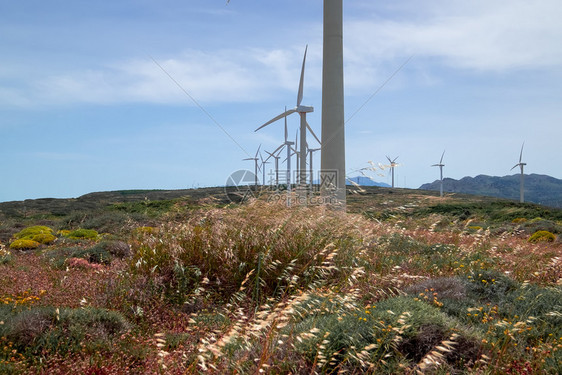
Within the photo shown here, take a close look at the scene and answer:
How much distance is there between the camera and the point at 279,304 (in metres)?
3.68

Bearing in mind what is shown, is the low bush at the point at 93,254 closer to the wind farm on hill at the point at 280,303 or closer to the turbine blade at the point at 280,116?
the wind farm on hill at the point at 280,303

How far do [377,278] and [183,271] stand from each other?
2497 mm

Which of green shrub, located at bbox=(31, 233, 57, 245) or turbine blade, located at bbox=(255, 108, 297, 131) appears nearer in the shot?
green shrub, located at bbox=(31, 233, 57, 245)

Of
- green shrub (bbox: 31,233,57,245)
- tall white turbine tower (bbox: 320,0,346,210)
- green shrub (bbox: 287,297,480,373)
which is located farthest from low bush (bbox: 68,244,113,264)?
tall white turbine tower (bbox: 320,0,346,210)

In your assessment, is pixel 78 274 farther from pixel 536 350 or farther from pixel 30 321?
pixel 536 350

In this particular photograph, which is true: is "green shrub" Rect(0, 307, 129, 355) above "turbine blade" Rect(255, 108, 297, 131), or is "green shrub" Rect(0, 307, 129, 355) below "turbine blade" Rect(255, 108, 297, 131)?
→ below

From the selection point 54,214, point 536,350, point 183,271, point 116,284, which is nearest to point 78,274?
point 116,284

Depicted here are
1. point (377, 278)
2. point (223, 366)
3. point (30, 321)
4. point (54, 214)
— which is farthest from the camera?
point (54, 214)

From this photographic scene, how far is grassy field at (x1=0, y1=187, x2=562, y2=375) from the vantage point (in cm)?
355

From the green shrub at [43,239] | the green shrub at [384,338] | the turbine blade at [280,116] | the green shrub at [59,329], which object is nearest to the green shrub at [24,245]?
the green shrub at [43,239]

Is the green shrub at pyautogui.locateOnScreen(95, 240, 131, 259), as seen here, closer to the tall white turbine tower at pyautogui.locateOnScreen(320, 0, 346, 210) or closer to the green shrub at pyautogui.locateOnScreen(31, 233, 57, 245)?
the green shrub at pyautogui.locateOnScreen(31, 233, 57, 245)

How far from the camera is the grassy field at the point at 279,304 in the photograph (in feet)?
11.6

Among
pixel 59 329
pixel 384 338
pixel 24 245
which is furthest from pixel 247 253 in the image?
pixel 24 245

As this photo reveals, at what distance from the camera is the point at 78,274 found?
23.6 feet
